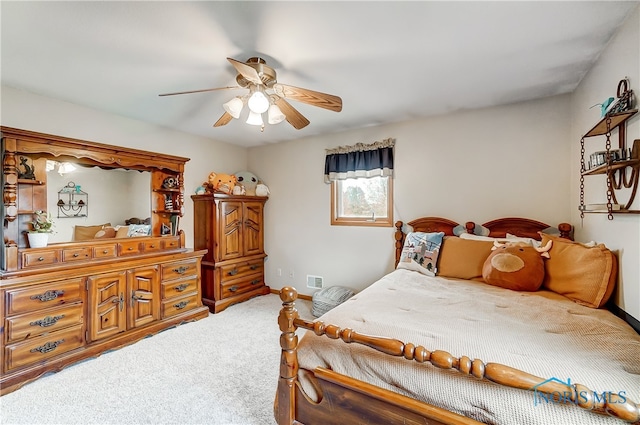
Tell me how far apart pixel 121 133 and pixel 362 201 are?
9.79 feet

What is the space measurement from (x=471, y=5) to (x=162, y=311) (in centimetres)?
364

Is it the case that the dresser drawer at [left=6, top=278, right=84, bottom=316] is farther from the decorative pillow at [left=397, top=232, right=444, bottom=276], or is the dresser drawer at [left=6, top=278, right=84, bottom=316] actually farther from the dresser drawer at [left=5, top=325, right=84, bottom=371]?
the decorative pillow at [left=397, top=232, right=444, bottom=276]

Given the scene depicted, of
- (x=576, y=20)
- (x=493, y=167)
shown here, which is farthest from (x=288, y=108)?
(x=493, y=167)

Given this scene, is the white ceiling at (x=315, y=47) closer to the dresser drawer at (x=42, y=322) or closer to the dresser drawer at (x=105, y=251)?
the dresser drawer at (x=105, y=251)

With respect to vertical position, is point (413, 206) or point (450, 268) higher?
point (413, 206)

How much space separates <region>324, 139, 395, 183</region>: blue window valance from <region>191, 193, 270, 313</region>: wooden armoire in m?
1.26

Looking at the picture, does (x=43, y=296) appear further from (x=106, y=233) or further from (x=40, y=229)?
(x=106, y=233)

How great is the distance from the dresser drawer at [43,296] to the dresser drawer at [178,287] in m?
0.77

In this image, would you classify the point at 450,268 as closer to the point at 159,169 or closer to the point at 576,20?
the point at 576,20

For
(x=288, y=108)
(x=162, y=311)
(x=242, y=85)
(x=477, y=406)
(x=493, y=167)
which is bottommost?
(x=162, y=311)

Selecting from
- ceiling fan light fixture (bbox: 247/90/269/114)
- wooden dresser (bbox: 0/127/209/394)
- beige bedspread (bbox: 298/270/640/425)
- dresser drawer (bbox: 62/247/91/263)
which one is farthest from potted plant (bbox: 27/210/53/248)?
beige bedspread (bbox: 298/270/640/425)

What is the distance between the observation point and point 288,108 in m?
2.20

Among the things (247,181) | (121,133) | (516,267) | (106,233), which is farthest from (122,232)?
(516,267)

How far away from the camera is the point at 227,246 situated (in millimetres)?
3854
